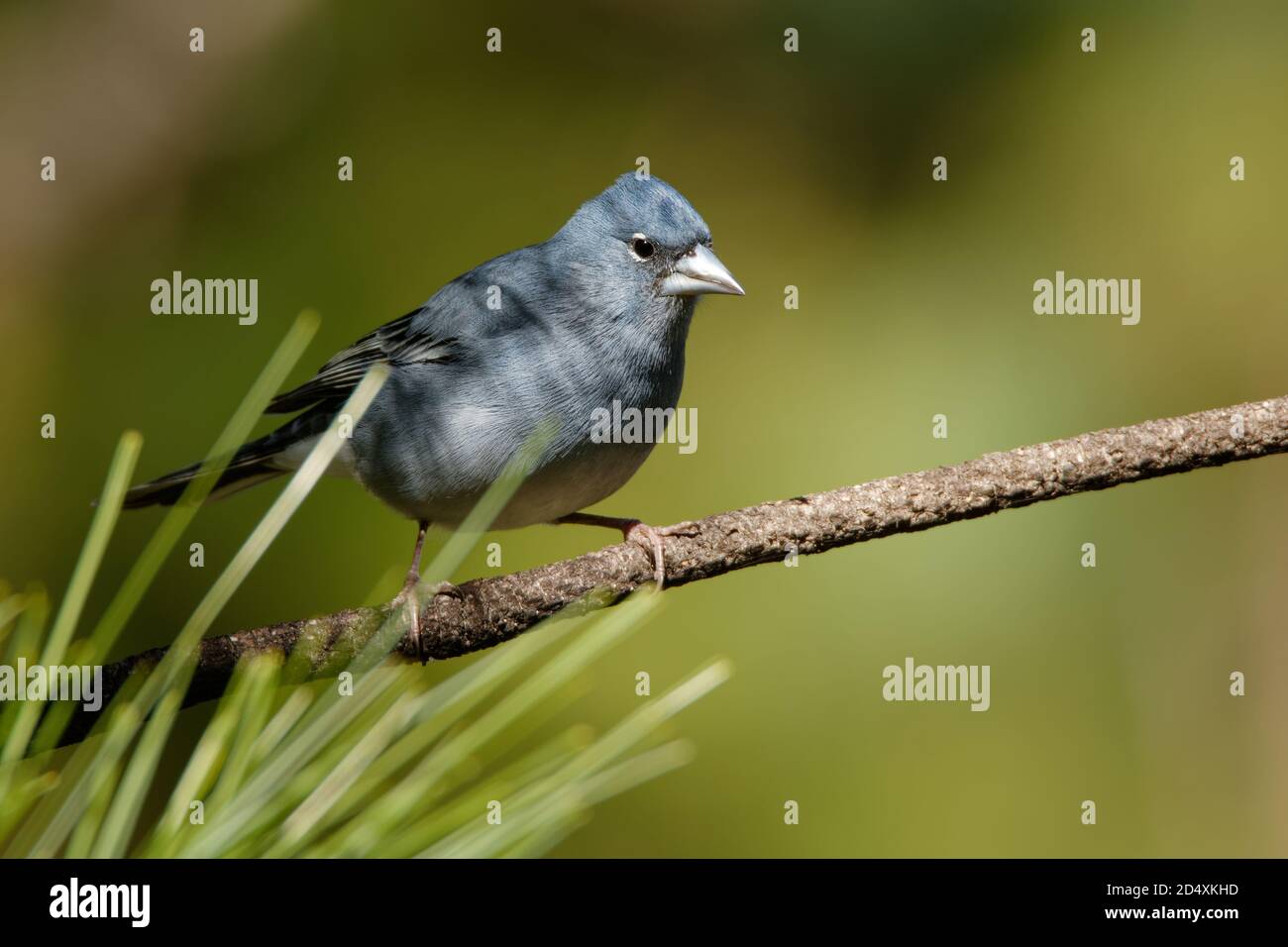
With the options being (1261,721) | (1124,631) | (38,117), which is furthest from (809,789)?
(38,117)

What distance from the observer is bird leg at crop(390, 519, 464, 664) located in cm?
179

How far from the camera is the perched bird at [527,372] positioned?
2.73 meters

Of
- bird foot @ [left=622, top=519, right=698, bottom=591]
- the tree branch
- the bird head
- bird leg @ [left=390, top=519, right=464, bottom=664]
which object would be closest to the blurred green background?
bird leg @ [left=390, top=519, right=464, bottom=664]

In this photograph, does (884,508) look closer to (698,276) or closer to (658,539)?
(658,539)

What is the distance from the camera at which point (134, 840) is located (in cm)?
264

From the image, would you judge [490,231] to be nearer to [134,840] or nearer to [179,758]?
[179,758]

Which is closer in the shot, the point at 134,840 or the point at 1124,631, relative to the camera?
the point at 134,840

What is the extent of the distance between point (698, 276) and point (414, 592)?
1.25 m

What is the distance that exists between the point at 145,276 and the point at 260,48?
76cm

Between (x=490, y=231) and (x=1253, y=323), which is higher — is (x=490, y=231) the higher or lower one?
the higher one

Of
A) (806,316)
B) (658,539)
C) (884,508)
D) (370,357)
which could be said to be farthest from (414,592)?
(806,316)

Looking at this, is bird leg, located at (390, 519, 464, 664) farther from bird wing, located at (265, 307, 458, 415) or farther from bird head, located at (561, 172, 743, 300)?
bird head, located at (561, 172, 743, 300)
